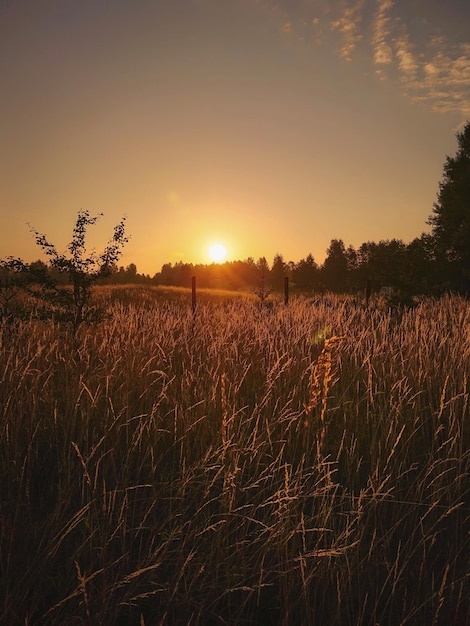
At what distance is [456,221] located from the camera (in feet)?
61.3

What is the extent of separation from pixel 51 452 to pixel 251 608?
1.62 meters

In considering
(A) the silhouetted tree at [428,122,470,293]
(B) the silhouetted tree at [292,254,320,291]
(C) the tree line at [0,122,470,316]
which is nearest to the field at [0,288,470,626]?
(C) the tree line at [0,122,470,316]

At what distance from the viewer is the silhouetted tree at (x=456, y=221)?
17516mm

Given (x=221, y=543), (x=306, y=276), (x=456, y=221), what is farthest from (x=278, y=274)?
(x=221, y=543)

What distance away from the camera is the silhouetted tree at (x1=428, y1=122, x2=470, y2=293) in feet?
57.5

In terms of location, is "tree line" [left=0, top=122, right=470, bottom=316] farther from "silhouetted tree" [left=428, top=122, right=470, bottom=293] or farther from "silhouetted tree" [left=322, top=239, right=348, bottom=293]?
"silhouetted tree" [left=322, top=239, right=348, bottom=293]

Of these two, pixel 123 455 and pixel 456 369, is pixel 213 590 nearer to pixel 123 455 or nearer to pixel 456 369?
pixel 123 455

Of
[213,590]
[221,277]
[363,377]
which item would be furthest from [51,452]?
[221,277]

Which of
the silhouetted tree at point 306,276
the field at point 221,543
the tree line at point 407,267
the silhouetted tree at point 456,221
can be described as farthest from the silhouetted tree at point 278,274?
the field at point 221,543

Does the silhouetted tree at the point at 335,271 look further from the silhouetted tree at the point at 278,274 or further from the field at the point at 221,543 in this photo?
the field at the point at 221,543

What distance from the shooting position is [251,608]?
2.03 meters

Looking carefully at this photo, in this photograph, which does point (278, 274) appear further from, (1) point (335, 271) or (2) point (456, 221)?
(2) point (456, 221)

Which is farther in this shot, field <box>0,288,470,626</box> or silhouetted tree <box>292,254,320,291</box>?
silhouetted tree <box>292,254,320,291</box>

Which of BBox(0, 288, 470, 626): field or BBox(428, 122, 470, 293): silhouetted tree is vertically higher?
BBox(428, 122, 470, 293): silhouetted tree
